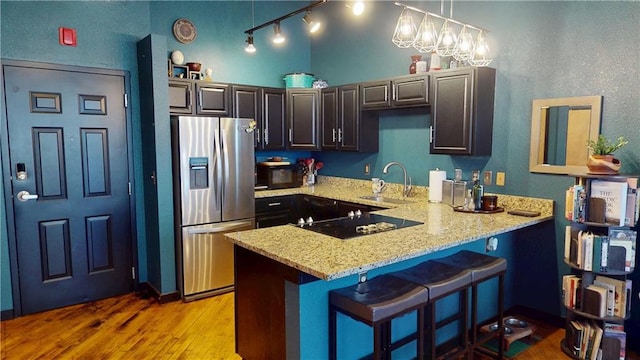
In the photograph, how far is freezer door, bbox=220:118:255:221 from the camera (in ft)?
12.9

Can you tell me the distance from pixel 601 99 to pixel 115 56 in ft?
13.1

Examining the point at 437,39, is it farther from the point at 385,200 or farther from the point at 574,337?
the point at 574,337

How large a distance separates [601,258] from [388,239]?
57.7 inches

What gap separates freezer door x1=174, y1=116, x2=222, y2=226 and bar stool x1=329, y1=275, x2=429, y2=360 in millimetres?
2081

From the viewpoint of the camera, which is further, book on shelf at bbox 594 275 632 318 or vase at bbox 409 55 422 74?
vase at bbox 409 55 422 74

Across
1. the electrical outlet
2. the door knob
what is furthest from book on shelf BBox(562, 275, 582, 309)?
the door knob

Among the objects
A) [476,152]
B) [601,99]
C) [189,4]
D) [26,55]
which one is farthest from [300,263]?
[189,4]

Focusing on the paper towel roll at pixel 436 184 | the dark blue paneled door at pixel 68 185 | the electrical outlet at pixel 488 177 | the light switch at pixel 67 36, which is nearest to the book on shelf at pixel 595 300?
the electrical outlet at pixel 488 177

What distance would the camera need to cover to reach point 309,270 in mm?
1861

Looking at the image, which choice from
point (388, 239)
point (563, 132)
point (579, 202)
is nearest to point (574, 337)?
point (579, 202)

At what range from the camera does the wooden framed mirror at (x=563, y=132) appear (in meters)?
2.96

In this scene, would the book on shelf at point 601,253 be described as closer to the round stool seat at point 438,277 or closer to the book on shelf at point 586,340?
the book on shelf at point 586,340

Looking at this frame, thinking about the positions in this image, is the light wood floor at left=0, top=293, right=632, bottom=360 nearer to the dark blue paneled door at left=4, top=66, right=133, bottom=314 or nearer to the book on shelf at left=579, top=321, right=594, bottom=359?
Result: the book on shelf at left=579, top=321, right=594, bottom=359

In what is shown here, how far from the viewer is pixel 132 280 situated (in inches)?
157
